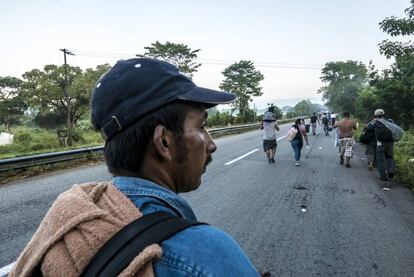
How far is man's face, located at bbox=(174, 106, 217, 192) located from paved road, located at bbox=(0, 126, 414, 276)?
276cm

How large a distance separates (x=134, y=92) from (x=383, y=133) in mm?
9221

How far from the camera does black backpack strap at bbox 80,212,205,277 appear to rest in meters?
0.82

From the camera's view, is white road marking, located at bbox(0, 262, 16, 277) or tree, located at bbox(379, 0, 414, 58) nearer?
white road marking, located at bbox(0, 262, 16, 277)

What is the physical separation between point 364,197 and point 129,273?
7.25 m

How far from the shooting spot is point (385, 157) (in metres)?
9.20

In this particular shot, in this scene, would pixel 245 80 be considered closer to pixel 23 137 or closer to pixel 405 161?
pixel 23 137

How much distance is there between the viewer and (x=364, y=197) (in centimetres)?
712

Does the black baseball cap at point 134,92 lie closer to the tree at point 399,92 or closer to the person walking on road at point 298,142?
the person walking on road at point 298,142

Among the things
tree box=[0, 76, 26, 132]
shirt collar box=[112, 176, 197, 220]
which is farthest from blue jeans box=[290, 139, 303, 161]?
tree box=[0, 76, 26, 132]

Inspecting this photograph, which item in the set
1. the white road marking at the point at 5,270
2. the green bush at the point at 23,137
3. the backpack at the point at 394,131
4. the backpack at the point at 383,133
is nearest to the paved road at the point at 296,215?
the white road marking at the point at 5,270

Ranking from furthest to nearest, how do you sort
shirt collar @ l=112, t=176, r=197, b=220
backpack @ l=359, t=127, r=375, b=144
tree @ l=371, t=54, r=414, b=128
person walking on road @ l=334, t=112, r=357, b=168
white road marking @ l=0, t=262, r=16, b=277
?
1. tree @ l=371, t=54, r=414, b=128
2. person walking on road @ l=334, t=112, r=357, b=168
3. backpack @ l=359, t=127, r=375, b=144
4. white road marking @ l=0, t=262, r=16, b=277
5. shirt collar @ l=112, t=176, r=197, b=220

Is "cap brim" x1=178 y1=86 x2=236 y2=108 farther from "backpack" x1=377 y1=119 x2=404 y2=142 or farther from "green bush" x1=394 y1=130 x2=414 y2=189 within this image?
"backpack" x1=377 y1=119 x2=404 y2=142

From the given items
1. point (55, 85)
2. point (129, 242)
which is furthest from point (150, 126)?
point (55, 85)

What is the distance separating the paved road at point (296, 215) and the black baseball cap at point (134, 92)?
3.07m
